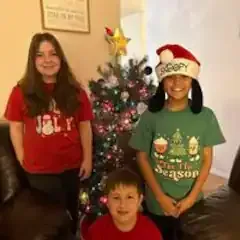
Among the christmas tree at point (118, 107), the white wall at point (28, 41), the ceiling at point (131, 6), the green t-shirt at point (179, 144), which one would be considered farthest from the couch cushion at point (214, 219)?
the ceiling at point (131, 6)

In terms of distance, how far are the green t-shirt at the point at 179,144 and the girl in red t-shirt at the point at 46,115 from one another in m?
0.48

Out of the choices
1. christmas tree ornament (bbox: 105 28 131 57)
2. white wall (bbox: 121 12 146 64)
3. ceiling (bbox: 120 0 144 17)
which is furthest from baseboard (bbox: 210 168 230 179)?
ceiling (bbox: 120 0 144 17)

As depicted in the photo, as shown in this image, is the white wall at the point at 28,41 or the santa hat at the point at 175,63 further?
the white wall at the point at 28,41

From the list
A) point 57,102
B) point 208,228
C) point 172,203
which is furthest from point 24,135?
point 208,228

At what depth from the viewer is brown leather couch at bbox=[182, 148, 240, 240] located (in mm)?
1627

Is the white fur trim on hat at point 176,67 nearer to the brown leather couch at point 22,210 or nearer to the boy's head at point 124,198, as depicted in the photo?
the boy's head at point 124,198

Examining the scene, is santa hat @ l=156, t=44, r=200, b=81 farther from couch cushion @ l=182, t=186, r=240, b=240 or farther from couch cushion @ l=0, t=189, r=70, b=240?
couch cushion @ l=0, t=189, r=70, b=240

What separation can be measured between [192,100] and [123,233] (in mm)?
695

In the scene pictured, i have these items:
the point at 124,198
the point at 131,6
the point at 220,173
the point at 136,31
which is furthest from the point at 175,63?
the point at 136,31

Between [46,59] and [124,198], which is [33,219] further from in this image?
[46,59]

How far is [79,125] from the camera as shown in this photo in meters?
2.19

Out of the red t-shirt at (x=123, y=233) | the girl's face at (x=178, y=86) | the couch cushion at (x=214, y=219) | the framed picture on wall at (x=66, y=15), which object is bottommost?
the red t-shirt at (x=123, y=233)

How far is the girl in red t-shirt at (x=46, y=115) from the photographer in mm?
2045

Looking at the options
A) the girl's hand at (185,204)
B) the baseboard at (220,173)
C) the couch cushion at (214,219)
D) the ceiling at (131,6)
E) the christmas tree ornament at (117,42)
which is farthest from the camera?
the ceiling at (131,6)
